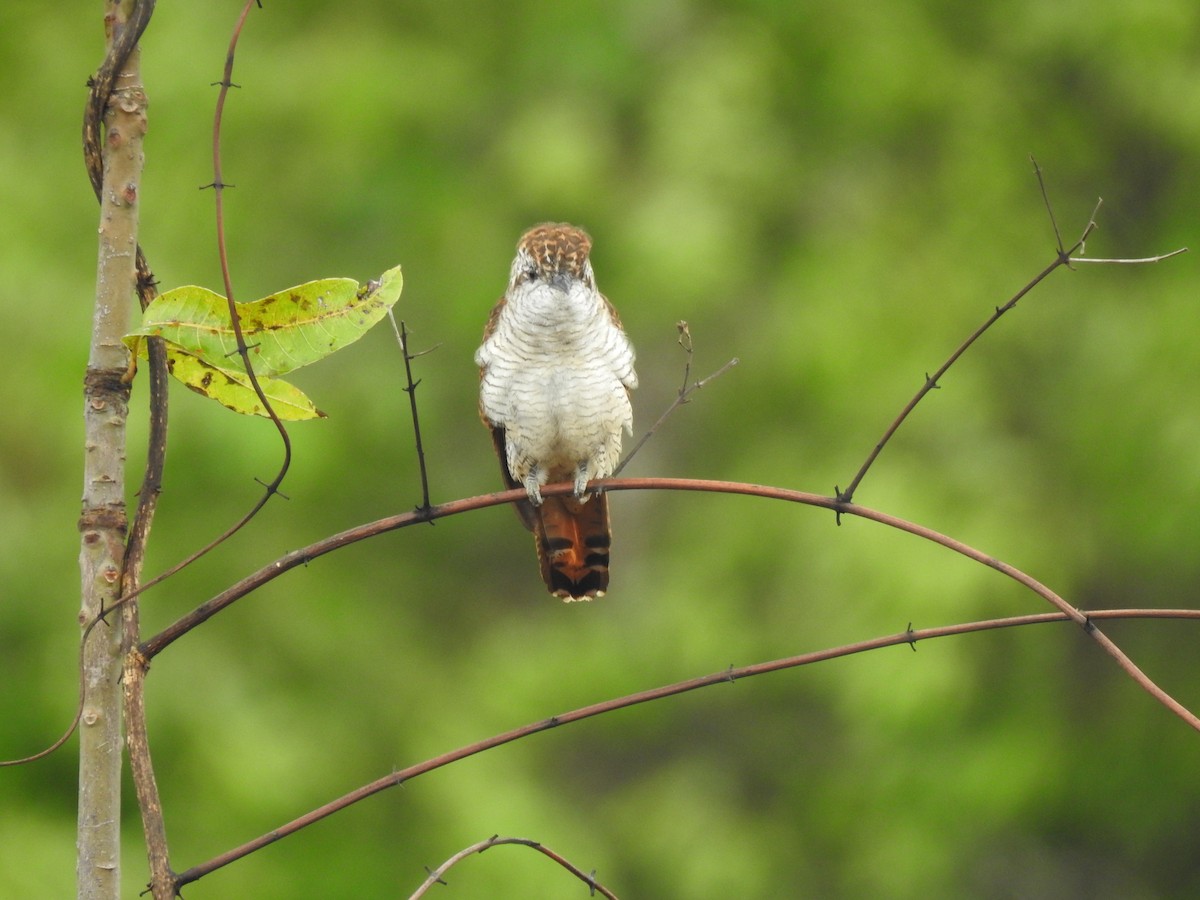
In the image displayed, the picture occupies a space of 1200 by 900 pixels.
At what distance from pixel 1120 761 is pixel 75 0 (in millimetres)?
6673

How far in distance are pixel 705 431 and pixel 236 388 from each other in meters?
6.15

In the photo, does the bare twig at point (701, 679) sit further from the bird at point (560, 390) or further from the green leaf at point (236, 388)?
the bird at point (560, 390)

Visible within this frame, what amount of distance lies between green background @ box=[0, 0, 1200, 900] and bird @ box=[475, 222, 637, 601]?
2560 mm

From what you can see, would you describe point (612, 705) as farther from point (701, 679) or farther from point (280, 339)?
point (280, 339)

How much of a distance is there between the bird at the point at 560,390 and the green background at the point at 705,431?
8.40 feet

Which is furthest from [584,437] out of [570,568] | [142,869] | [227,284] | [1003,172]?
[1003,172]

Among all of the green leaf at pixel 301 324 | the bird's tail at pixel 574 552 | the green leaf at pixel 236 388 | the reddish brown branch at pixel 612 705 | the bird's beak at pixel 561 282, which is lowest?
the reddish brown branch at pixel 612 705

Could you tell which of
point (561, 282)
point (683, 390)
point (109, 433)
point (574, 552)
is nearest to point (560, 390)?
point (561, 282)

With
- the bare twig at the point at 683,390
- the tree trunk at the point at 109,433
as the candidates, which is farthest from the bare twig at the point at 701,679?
the bare twig at the point at 683,390

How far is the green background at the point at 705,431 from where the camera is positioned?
6.12 meters

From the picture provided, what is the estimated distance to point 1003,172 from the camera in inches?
285

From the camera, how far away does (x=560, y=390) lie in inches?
125

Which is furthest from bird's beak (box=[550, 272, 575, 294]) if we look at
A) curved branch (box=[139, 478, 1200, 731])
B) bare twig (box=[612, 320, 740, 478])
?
curved branch (box=[139, 478, 1200, 731])

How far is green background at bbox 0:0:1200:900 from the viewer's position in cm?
612
